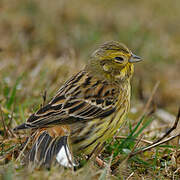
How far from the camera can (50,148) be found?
3.35m

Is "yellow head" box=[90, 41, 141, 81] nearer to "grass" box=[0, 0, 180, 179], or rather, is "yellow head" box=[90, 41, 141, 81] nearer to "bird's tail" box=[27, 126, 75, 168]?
"grass" box=[0, 0, 180, 179]

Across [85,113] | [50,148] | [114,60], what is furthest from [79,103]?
[114,60]

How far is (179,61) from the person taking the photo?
8.80 m

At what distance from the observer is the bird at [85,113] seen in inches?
134

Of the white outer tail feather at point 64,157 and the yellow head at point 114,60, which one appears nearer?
the white outer tail feather at point 64,157

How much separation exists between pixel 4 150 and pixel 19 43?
4073 millimetres

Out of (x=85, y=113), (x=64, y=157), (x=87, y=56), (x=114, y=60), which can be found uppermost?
(x=114, y=60)

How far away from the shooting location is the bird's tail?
3.20 meters

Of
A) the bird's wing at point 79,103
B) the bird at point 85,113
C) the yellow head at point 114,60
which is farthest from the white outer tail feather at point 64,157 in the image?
the yellow head at point 114,60

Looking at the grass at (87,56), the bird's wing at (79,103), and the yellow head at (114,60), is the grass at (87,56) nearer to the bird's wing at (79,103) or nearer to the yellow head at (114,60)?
the bird's wing at (79,103)

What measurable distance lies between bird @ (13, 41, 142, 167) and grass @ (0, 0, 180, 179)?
0.19 m

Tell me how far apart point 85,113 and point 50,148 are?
1.88 ft

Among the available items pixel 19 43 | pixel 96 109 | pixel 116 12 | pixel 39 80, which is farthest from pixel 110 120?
pixel 116 12

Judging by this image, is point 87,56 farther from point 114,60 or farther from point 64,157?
point 64,157
